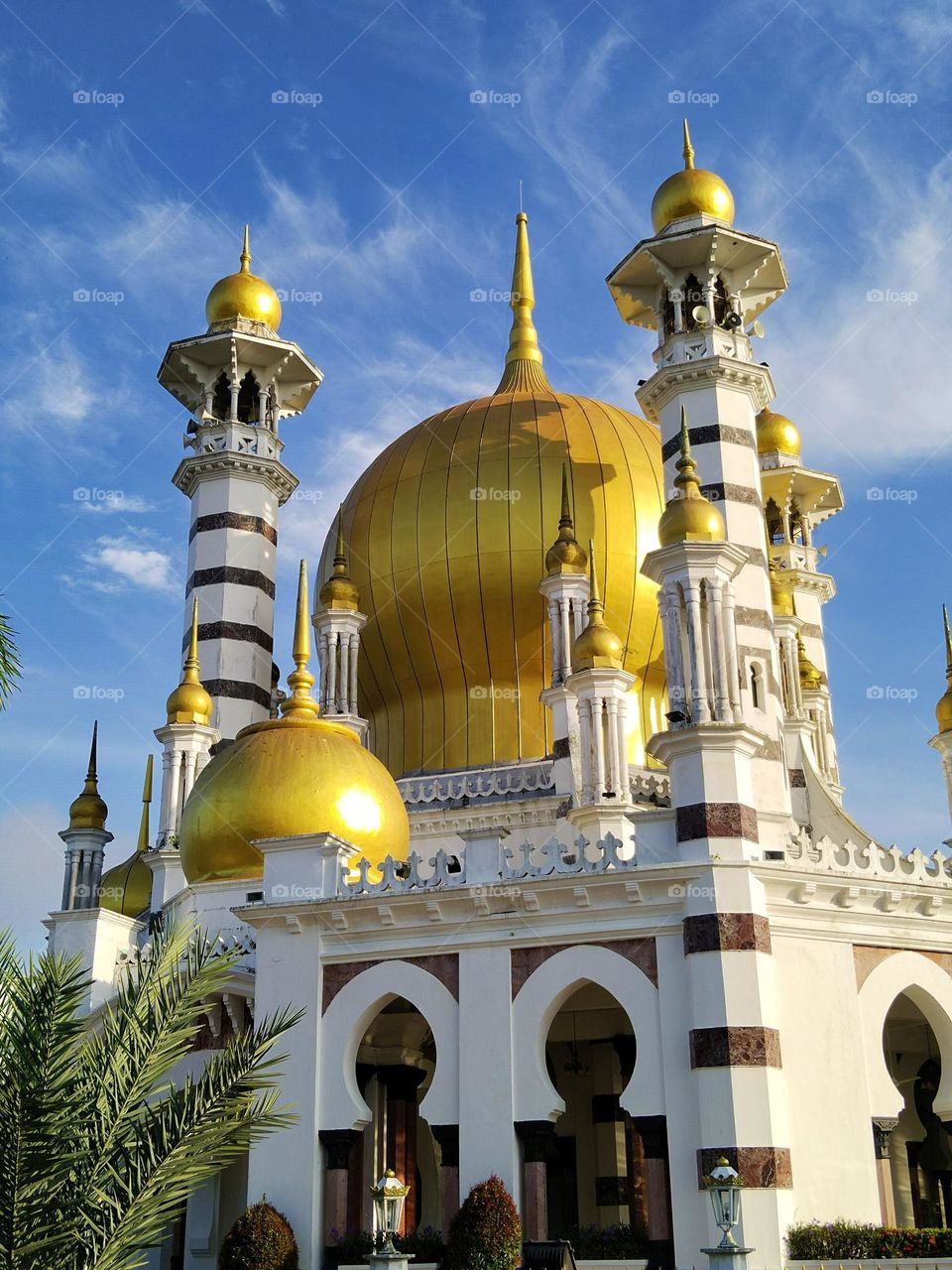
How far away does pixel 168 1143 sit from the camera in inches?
369

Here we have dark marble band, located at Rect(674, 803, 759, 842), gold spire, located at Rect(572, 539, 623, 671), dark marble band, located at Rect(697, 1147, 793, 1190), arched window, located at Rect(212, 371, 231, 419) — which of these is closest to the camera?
dark marble band, located at Rect(697, 1147, 793, 1190)

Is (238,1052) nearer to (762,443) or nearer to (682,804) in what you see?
(682,804)

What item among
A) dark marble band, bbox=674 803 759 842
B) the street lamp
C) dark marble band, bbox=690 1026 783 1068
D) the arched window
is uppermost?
the arched window

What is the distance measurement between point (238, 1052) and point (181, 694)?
59.2 ft

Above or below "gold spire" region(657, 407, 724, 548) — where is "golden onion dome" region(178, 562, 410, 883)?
below

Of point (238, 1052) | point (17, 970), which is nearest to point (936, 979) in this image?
point (238, 1052)

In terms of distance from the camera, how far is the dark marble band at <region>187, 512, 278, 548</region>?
1190 inches

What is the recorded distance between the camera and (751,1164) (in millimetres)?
15531

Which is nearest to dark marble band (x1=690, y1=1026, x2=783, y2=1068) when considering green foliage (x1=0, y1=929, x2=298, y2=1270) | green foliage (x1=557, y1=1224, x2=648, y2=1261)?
green foliage (x1=557, y1=1224, x2=648, y2=1261)

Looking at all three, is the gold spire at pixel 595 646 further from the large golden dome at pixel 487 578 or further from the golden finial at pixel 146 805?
the golden finial at pixel 146 805

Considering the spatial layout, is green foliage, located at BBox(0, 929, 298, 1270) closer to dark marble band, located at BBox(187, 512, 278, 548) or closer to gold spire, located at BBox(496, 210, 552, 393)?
dark marble band, located at BBox(187, 512, 278, 548)

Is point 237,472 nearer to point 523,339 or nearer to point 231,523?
point 231,523

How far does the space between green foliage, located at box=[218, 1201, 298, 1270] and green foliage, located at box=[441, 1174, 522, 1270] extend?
1.93 metres

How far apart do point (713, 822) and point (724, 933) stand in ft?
4.22
